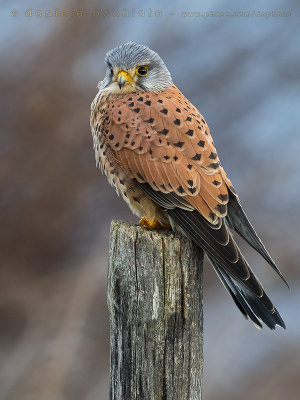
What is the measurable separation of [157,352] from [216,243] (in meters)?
0.45

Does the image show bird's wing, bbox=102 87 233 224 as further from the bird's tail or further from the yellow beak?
the bird's tail

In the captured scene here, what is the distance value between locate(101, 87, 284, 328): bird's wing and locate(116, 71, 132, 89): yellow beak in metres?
0.07

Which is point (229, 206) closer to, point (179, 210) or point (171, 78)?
point (179, 210)

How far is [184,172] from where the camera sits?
2.02 meters

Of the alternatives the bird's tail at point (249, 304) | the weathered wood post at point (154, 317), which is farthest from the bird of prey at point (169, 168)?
the weathered wood post at point (154, 317)

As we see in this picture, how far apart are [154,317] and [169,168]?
0.58 meters

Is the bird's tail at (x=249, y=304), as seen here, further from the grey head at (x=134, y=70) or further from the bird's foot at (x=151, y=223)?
the grey head at (x=134, y=70)

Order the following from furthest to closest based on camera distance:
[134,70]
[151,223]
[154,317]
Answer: [134,70]
[151,223]
[154,317]

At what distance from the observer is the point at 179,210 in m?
2.00

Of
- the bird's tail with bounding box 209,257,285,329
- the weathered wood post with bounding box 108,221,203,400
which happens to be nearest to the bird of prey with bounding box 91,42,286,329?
the bird's tail with bounding box 209,257,285,329

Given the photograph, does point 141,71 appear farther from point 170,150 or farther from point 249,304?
point 249,304

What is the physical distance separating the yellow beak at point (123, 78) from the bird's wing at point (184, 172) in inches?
2.9

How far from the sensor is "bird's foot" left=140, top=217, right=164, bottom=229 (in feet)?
7.12

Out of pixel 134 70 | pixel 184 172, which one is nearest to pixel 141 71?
pixel 134 70
